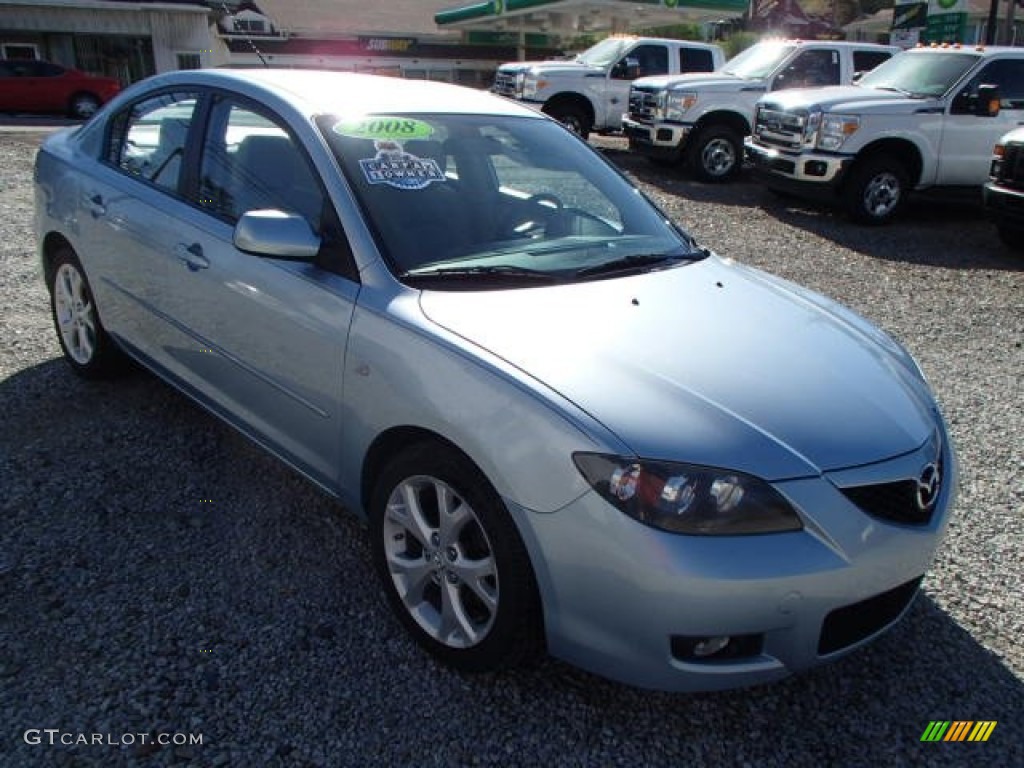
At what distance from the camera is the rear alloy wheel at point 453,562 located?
7.47ft

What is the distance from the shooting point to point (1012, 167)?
8078mm

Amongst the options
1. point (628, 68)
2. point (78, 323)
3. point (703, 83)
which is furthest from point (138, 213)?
point (628, 68)

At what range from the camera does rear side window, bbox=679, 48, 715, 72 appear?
48.9 feet

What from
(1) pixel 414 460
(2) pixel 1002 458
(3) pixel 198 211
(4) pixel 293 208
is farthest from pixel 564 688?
(2) pixel 1002 458

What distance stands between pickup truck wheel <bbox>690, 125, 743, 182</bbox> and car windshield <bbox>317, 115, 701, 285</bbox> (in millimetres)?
9498

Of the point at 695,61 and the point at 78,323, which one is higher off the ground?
the point at 695,61

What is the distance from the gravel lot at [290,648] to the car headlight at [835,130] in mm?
6033

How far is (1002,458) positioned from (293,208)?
A: 3523 mm

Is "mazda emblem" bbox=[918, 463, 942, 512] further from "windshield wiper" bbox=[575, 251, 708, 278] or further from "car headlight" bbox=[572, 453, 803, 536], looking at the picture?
"windshield wiper" bbox=[575, 251, 708, 278]

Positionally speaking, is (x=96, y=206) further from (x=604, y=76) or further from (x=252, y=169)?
(x=604, y=76)

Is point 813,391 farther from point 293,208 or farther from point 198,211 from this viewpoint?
point 198,211

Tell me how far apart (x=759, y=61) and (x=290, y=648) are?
42.0ft

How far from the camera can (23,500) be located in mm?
3408

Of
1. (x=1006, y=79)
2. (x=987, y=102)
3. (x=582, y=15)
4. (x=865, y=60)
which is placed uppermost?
(x=582, y=15)
